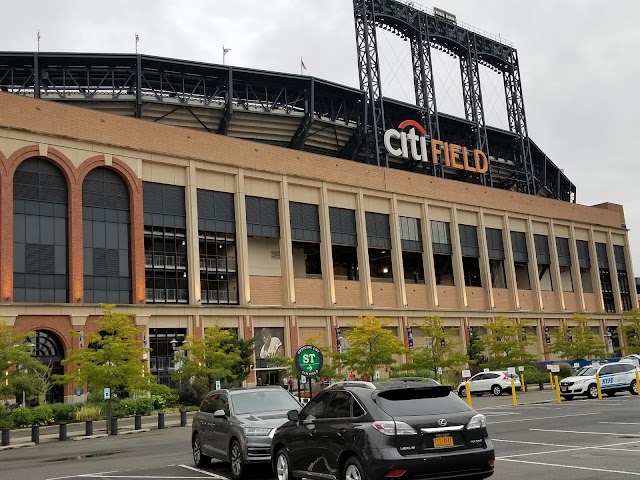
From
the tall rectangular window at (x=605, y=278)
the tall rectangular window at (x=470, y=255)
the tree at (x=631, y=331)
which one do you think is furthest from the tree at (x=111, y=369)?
the tall rectangular window at (x=605, y=278)

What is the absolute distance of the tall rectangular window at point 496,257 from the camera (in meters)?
71.5

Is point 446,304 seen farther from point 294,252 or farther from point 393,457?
point 393,457

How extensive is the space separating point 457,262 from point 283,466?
55712 millimetres

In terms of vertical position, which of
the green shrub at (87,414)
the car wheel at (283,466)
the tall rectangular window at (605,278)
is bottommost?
the car wheel at (283,466)

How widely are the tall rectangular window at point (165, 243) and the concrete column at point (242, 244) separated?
13.1 ft

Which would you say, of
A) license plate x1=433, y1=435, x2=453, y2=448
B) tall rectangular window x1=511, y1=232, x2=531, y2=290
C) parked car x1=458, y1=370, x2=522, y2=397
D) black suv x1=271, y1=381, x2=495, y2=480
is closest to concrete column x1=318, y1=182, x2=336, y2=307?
parked car x1=458, y1=370, x2=522, y2=397

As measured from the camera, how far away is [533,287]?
74312 mm

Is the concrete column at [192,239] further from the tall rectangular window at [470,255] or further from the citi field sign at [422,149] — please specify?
the tall rectangular window at [470,255]

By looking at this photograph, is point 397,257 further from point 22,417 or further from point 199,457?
point 199,457

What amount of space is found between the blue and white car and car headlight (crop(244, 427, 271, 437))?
24464 mm

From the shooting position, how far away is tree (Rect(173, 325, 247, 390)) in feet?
132

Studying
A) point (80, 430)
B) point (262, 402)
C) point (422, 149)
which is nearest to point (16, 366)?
point (80, 430)

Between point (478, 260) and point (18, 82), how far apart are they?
143 ft

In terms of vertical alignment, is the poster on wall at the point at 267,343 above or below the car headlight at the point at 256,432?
above
